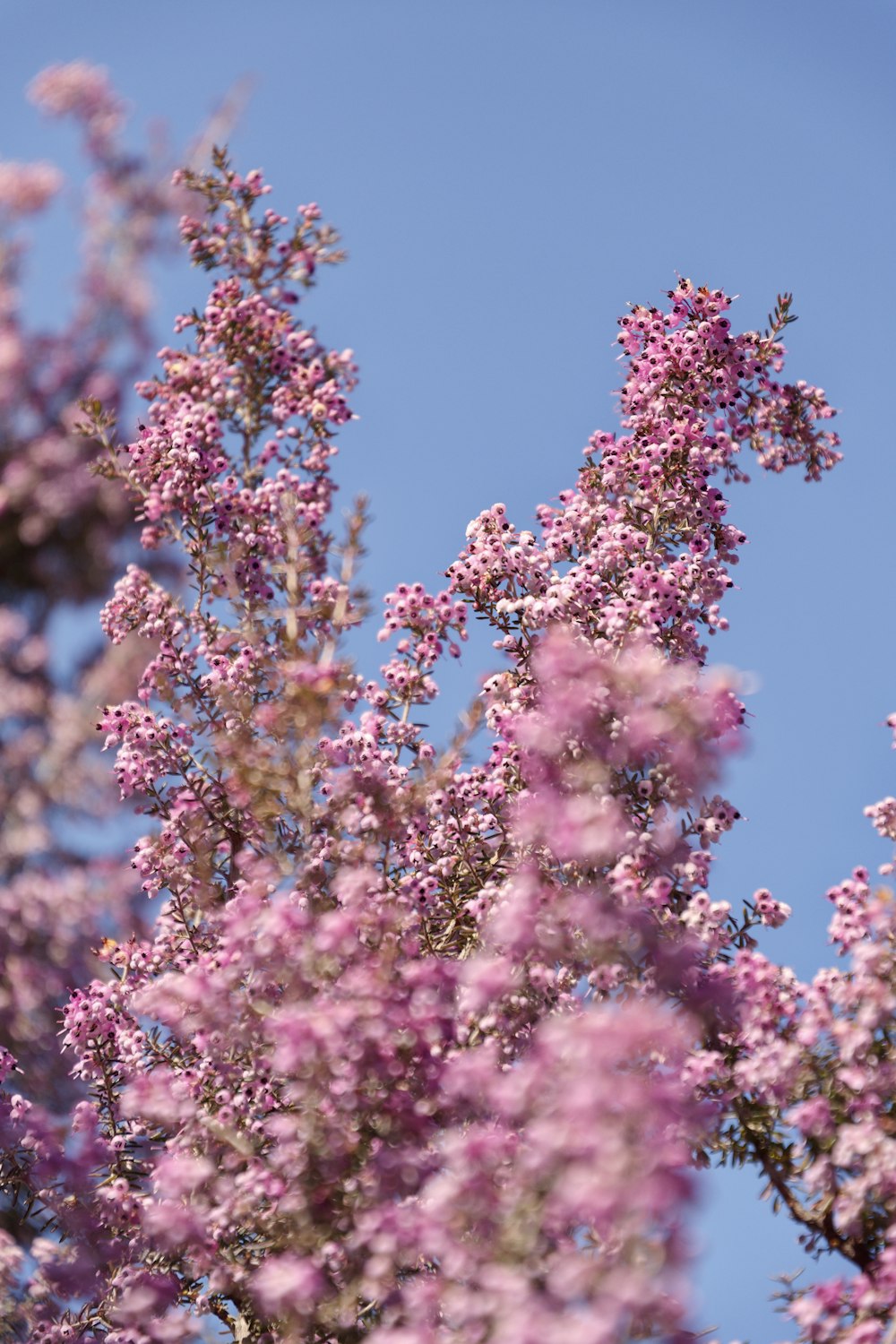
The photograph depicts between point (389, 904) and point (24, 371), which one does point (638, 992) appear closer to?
point (389, 904)

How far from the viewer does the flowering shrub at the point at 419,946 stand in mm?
5020

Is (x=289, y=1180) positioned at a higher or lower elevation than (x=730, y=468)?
lower

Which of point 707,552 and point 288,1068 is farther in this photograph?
point 707,552

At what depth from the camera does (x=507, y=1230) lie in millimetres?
4695

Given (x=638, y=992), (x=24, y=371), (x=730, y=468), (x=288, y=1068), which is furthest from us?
(x=24, y=371)

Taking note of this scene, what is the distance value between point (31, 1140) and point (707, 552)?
252 inches

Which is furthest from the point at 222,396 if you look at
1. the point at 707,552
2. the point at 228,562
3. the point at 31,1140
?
the point at 31,1140

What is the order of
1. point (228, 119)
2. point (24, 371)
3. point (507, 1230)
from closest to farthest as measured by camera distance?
1. point (507, 1230)
2. point (228, 119)
3. point (24, 371)

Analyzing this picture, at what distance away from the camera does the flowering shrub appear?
5.02 metres

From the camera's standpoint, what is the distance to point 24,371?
41.0 feet

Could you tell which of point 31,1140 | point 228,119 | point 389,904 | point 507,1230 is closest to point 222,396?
point 228,119

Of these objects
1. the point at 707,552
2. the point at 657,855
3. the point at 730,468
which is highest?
the point at 730,468

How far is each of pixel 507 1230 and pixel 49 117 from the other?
38.0ft

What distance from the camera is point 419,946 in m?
7.54
